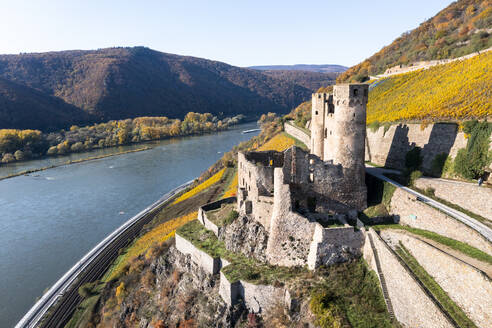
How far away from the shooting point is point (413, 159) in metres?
20.9

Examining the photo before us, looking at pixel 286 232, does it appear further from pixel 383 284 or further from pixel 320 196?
pixel 383 284

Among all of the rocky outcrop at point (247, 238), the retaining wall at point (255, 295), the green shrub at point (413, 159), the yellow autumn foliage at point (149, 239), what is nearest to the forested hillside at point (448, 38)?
the green shrub at point (413, 159)

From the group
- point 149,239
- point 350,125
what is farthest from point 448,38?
point 149,239

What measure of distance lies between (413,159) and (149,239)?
88.7ft

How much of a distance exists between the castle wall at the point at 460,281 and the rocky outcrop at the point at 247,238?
7686 mm

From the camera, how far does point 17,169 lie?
74.6 metres

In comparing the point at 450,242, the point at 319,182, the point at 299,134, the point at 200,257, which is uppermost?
the point at 319,182

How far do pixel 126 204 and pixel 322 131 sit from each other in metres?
38.5

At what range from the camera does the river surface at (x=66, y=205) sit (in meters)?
33.8

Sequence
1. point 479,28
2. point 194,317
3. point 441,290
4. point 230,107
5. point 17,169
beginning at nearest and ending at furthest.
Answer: point 441,290
point 194,317
point 479,28
point 17,169
point 230,107

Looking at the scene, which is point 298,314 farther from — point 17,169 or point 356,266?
point 17,169

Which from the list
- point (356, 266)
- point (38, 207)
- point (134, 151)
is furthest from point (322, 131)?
point (134, 151)

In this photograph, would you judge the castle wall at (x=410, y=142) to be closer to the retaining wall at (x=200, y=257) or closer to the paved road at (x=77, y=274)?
the retaining wall at (x=200, y=257)

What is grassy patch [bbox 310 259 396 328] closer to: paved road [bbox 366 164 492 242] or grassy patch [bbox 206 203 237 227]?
paved road [bbox 366 164 492 242]
